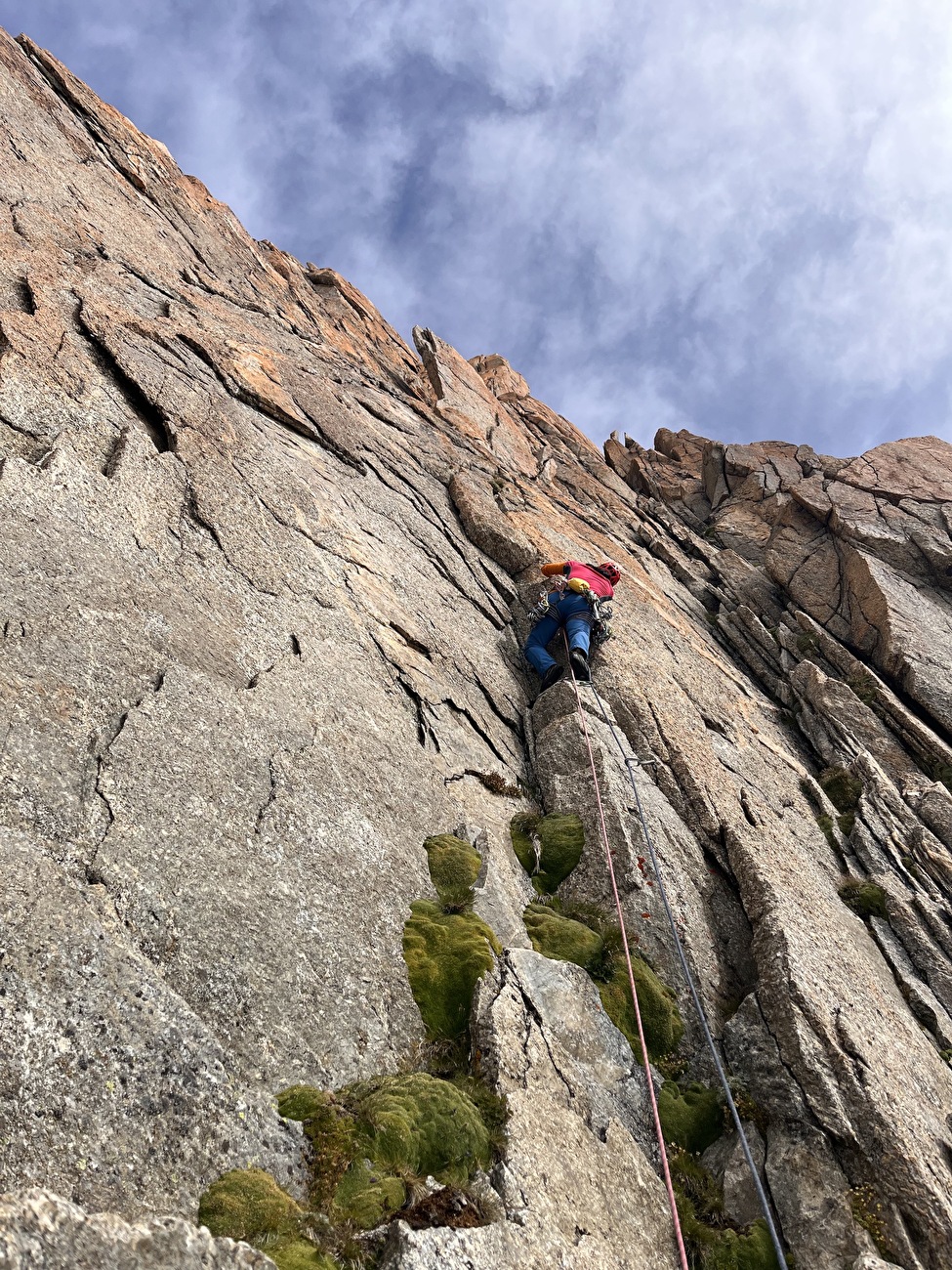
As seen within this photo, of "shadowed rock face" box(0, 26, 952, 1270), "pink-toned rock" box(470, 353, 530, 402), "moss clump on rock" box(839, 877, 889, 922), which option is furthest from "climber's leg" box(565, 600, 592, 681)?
"pink-toned rock" box(470, 353, 530, 402)

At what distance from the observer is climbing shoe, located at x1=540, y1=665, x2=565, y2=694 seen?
896 inches

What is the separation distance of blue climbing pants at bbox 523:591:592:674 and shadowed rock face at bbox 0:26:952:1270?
37.6 inches

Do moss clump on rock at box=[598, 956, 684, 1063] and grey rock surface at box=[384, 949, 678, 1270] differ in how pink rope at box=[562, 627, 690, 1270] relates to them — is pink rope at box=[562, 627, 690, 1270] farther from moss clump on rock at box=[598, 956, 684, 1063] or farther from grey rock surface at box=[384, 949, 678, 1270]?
grey rock surface at box=[384, 949, 678, 1270]

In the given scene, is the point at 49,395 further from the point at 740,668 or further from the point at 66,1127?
the point at 740,668

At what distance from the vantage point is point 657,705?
22.6m

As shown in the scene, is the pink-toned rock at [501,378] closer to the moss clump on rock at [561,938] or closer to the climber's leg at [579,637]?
the climber's leg at [579,637]

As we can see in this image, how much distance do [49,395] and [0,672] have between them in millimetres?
8515

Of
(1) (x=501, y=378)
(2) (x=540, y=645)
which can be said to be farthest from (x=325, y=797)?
(1) (x=501, y=378)

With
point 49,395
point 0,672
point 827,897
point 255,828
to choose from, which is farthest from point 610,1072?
point 49,395

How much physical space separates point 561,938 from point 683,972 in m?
2.50

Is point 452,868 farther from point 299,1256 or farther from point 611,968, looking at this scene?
point 299,1256

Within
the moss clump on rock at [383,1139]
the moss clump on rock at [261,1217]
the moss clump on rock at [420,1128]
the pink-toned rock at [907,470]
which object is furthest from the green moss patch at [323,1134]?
the pink-toned rock at [907,470]

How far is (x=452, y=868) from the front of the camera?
1352 centimetres

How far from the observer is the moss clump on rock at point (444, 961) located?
10820mm
